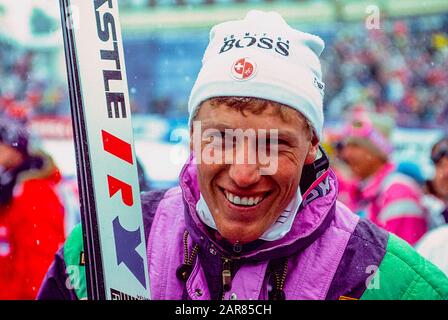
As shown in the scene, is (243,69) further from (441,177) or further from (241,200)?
(441,177)

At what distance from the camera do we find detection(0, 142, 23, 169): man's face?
74.5 inches

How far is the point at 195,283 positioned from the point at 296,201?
23 cm

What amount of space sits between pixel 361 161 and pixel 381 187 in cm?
43

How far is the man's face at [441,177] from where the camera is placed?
267 cm

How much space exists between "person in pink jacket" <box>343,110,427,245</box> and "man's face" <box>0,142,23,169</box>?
107 cm

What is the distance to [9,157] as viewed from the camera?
196cm

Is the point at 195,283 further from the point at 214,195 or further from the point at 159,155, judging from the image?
the point at 159,155

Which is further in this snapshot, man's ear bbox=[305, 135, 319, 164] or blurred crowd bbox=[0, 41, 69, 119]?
blurred crowd bbox=[0, 41, 69, 119]

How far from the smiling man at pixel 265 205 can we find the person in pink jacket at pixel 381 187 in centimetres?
84

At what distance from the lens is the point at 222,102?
1.13m

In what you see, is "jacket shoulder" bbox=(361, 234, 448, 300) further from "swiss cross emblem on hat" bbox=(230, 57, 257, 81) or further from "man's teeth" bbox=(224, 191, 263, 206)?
"swiss cross emblem on hat" bbox=(230, 57, 257, 81)

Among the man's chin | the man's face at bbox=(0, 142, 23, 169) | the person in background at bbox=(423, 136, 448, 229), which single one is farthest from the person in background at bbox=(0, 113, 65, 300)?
the person in background at bbox=(423, 136, 448, 229)

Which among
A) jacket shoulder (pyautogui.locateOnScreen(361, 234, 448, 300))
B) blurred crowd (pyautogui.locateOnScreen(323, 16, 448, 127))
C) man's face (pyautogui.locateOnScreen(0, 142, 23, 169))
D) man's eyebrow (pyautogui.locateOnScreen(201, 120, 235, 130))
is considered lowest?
blurred crowd (pyautogui.locateOnScreen(323, 16, 448, 127))

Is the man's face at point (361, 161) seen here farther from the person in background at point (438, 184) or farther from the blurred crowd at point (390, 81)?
the blurred crowd at point (390, 81)
